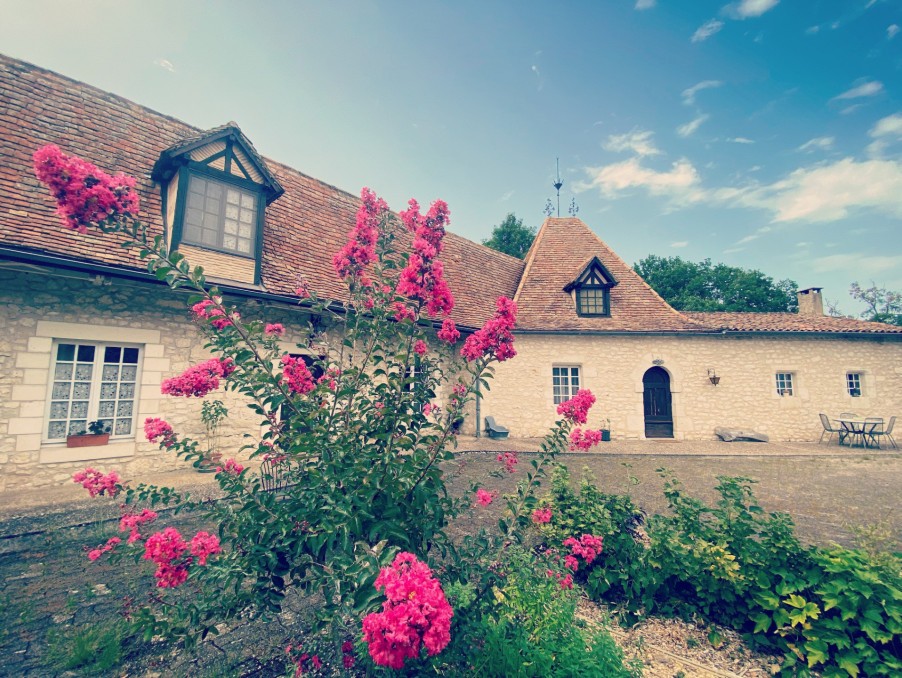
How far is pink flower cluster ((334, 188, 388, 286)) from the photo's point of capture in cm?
242

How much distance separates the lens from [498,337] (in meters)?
2.07

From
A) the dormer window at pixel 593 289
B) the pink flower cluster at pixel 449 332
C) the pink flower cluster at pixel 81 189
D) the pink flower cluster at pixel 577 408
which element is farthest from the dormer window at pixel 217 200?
the dormer window at pixel 593 289

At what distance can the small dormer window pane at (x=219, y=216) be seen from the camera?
6867 mm

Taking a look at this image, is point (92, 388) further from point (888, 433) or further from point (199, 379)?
point (888, 433)

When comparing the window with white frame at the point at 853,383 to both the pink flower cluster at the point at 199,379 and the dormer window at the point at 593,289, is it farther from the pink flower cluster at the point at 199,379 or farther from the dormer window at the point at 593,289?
the pink flower cluster at the point at 199,379

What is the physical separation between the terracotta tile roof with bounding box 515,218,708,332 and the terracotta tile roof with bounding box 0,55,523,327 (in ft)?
9.37

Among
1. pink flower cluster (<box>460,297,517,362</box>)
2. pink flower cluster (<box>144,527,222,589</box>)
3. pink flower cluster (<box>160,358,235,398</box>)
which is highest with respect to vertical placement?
pink flower cluster (<box>460,297,517,362</box>)

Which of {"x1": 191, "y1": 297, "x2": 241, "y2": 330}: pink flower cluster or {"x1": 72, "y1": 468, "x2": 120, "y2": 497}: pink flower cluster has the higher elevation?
{"x1": 191, "y1": 297, "x2": 241, "y2": 330}: pink flower cluster

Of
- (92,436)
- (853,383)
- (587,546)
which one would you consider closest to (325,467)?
(587,546)

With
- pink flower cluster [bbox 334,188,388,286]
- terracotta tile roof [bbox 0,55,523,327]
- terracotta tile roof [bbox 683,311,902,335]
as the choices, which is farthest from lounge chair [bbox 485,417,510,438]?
pink flower cluster [bbox 334,188,388,286]

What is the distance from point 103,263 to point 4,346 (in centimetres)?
165

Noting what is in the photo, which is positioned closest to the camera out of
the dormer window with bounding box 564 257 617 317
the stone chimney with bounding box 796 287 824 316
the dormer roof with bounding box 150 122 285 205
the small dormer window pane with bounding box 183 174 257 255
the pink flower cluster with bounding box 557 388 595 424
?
the pink flower cluster with bounding box 557 388 595 424

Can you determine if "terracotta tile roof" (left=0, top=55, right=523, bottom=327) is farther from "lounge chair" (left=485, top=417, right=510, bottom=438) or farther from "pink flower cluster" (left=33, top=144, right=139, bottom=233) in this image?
"pink flower cluster" (left=33, top=144, right=139, bottom=233)

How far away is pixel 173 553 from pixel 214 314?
1.14m
